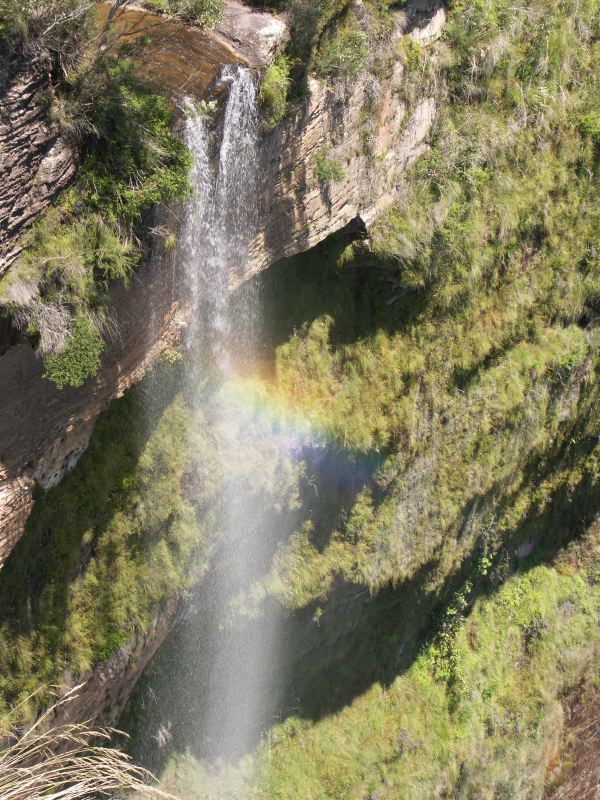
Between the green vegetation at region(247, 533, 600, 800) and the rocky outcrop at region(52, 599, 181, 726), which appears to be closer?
the rocky outcrop at region(52, 599, 181, 726)

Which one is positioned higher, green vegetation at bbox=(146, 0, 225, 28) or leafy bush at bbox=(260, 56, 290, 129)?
green vegetation at bbox=(146, 0, 225, 28)

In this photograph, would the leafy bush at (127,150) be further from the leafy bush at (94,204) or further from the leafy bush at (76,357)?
the leafy bush at (76,357)

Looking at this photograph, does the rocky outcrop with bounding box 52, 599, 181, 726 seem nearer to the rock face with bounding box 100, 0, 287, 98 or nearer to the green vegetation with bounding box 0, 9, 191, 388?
the green vegetation with bounding box 0, 9, 191, 388

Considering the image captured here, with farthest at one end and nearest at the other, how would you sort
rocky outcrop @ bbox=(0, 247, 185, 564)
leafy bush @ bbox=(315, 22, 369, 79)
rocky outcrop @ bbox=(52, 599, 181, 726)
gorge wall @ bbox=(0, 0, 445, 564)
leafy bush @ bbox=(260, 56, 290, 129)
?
1. rocky outcrop @ bbox=(52, 599, 181, 726)
2. leafy bush @ bbox=(315, 22, 369, 79)
3. leafy bush @ bbox=(260, 56, 290, 129)
4. rocky outcrop @ bbox=(0, 247, 185, 564)
5. gorge wall @ bbox=(0, 0, 445, 564)

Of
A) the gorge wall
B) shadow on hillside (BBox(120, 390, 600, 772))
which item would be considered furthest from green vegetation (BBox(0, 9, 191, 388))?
shadow on hillside (BBox(120, 390, 600, 772))

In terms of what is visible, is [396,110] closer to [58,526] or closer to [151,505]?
[151,505]

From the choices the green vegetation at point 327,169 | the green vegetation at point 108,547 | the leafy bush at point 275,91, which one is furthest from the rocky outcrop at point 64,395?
the green vegetation at point 327,169

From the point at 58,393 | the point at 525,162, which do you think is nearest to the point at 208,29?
the point at 58,393
